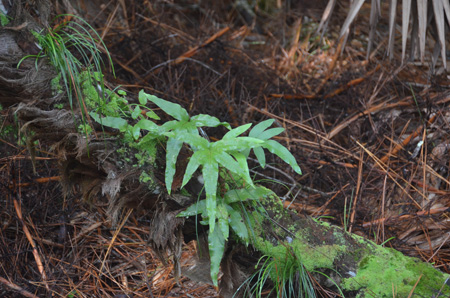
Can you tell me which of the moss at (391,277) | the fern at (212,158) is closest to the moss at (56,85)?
the fern at (212,158)

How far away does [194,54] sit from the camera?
3338 millimetres

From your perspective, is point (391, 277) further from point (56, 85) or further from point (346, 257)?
point (56, 85)

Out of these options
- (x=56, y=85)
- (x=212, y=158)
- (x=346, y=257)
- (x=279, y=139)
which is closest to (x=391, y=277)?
(x=346, y=257)

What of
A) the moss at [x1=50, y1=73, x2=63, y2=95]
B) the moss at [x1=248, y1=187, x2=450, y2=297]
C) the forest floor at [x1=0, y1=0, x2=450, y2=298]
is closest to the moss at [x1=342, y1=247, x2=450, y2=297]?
the moss at [x1=248, y1=187, x2=450, y2=297]

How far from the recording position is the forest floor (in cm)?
209

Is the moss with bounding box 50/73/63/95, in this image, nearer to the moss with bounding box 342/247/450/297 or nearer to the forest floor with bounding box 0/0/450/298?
the forest floor with bounding box 0/0/450/298

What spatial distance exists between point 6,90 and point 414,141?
236 centimetres

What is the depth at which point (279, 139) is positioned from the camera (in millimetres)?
2766

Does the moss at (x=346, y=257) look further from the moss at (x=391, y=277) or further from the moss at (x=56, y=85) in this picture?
the moss at (x=56, y=85)

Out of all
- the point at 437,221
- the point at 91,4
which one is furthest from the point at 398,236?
the point at 91,4

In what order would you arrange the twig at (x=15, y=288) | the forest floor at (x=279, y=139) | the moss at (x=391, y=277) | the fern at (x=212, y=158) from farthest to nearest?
the forest floor at (x=279, y=139) → the twig at (x=15, y=288) → the moss at (x=391, y=277) → the fern at (x=212, y=158)

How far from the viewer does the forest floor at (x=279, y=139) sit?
6.84 feet

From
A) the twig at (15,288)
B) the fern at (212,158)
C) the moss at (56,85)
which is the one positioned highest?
the moss at (56,85)

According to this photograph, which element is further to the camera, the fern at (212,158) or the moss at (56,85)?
the moss at (56,85)
